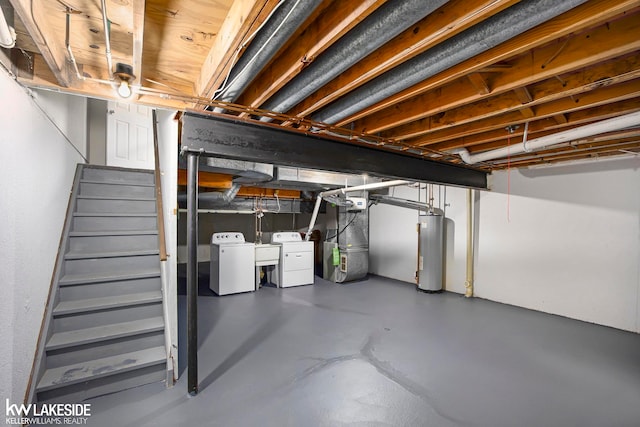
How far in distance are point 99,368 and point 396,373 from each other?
6.99ft

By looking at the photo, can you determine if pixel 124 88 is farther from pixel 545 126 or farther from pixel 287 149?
pixel 545 126

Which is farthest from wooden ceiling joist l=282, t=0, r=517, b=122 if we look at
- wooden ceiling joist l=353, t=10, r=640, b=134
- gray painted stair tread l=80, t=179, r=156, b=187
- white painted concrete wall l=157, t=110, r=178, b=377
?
gray painted stair tread l=80, t=179, r=156, b=187

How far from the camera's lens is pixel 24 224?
1521 millimetres

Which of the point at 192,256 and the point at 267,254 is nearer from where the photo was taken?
the point at 192,256

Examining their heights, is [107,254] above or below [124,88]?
below

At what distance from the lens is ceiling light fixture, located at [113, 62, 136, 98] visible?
142cm

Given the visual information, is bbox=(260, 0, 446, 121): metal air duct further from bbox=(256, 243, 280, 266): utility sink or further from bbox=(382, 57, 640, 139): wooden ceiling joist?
bbox=(256, 243, 280, 266): utility sink

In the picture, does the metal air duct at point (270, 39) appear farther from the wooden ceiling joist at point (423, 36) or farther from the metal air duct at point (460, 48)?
the metal air duct at point (460, 48)

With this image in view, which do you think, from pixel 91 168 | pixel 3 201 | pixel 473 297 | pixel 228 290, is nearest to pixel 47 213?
pixel 3 201

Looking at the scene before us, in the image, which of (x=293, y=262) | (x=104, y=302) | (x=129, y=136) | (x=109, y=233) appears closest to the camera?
(x=104, y=302)

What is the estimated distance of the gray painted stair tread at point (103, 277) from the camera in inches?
83.1

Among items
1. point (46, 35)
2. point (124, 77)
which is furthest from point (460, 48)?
point (46, 35)

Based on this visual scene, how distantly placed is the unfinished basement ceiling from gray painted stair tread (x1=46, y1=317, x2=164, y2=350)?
1586 mm

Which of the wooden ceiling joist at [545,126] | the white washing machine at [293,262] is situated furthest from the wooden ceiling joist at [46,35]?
the white washing machine at [293,262]
